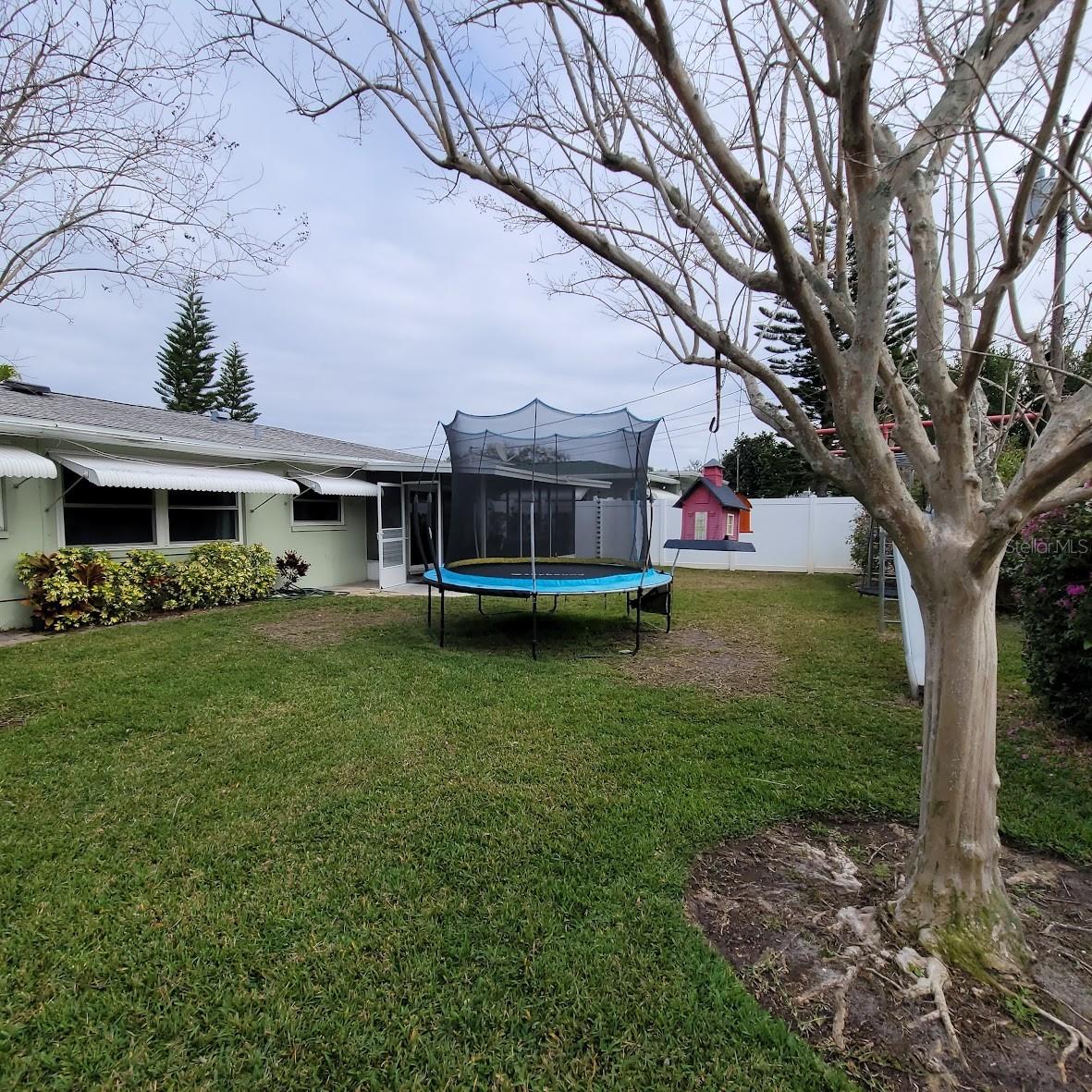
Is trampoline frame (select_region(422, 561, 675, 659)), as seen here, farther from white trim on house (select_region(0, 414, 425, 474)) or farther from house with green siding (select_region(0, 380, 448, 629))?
white trim on house (select_region(0, 414, 425, 474))

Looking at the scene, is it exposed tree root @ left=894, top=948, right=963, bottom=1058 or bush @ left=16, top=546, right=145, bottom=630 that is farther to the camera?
bush @ left=16, top=546, right=145, bottom=630

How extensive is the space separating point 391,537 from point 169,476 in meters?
4.49

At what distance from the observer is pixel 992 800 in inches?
88.5

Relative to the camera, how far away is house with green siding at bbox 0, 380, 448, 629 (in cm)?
810

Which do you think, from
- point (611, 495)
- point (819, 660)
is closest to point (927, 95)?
point (819, 660)

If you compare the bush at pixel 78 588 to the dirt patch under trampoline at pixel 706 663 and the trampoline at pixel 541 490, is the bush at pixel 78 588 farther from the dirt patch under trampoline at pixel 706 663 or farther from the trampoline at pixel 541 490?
the dirt patch under trampoline at pixel 706 663

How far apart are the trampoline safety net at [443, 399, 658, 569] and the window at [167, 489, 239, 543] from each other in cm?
454

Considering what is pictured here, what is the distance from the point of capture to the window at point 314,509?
12305 millimetres

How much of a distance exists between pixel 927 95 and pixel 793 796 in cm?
345

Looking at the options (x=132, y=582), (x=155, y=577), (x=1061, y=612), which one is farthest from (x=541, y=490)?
(x=1061, y=612)

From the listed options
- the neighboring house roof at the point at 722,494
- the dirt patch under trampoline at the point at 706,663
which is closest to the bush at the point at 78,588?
the dirt patch under trampoline at the point at 706,663

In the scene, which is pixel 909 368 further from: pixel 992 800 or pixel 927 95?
pixel 992 800

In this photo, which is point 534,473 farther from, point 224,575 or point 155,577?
point 155,577

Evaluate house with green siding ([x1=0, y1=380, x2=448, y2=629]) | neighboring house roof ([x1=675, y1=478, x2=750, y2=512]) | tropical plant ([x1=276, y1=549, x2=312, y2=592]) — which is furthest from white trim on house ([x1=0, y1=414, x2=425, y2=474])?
neighboring house roof ([x1=675, y1=478, x2=750, y2=512])
